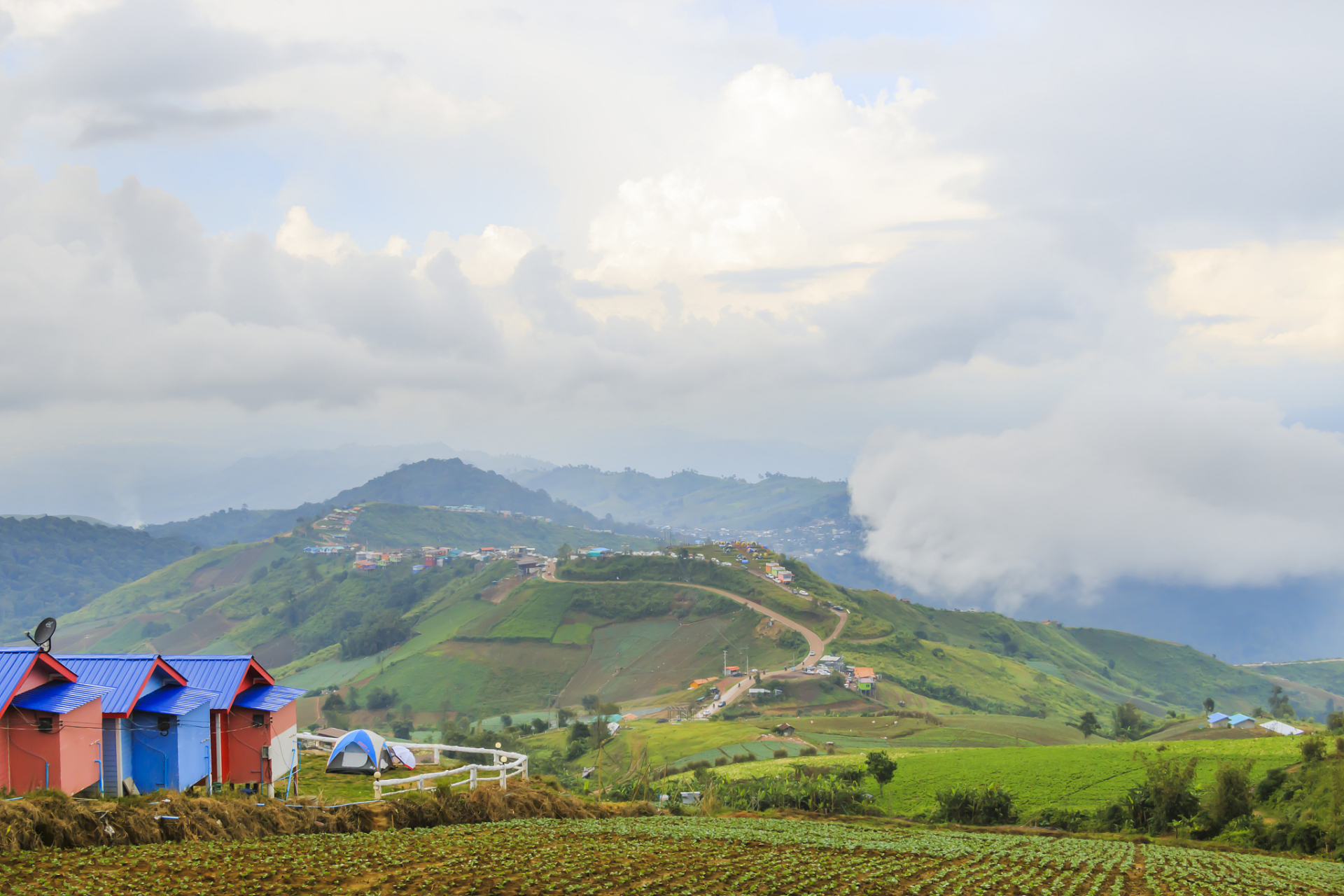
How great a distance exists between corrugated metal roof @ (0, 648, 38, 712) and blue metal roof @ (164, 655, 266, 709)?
457cm

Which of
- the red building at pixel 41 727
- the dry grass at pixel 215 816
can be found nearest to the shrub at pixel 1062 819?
the dry grass at pixel 215 816

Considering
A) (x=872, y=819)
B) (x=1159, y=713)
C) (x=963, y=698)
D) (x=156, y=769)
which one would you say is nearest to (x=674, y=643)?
(x=963, y=698)

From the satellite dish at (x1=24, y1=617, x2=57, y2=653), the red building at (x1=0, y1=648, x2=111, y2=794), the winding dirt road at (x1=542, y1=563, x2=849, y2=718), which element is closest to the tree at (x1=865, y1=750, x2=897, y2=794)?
the red building at (x1=0, y1=648, x2=111, y2=794)

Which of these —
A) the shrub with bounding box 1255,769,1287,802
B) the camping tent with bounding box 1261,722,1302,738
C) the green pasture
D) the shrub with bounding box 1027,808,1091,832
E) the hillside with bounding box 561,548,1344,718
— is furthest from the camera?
the hillside with bounding box 561,548,1344,718

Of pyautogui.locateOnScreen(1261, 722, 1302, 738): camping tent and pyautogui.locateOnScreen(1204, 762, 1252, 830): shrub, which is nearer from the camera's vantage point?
pyautogui.locateOnScreen(1204, 762, 1252, 830): shrub

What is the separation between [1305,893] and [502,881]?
23026 millimetres

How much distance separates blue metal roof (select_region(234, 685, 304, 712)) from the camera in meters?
26.5

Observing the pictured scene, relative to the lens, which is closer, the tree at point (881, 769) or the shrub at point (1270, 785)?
the shrub at point (1270, 785)

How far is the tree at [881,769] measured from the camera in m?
63.6

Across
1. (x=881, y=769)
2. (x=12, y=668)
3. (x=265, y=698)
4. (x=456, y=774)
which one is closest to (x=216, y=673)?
(x=265, y=698)

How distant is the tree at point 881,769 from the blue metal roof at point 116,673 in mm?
54041

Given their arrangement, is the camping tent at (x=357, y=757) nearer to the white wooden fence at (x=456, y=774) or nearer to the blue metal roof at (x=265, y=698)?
the white wooden fence at (x=456, y=774)

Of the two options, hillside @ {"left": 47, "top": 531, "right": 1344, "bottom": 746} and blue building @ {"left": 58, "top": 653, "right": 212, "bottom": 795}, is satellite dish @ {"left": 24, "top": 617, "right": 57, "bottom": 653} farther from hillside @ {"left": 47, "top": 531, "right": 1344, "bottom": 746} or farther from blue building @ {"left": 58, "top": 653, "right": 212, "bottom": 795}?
hillside @ {"left": 47, "top": 531, "right": 1344, "bottom": 746}

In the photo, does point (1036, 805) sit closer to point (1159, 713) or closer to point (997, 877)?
point (997, 877)
